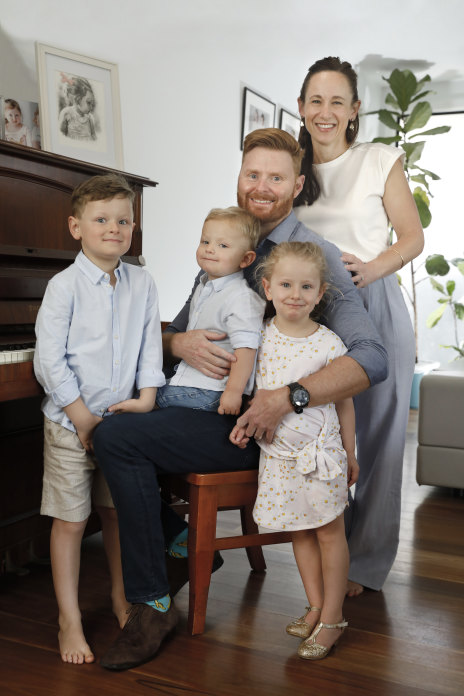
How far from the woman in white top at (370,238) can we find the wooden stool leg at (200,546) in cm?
57

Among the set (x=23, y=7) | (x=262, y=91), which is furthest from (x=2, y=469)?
(x=262, y=91)

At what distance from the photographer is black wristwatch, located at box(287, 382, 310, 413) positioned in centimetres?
176

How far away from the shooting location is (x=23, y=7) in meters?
2.84

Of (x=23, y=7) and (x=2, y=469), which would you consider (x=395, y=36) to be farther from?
(x=2, y=469)

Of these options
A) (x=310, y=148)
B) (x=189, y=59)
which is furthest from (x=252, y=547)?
(x=189, y=59)

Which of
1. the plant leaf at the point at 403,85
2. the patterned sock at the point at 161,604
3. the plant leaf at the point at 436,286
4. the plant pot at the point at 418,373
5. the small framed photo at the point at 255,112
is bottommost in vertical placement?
the plant pot at the point at 418,373

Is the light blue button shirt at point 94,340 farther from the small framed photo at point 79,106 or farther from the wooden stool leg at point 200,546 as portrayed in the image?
the small framed photo at point 79,106

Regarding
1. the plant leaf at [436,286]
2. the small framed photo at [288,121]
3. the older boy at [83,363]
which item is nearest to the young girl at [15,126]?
the older boy at [83,363]

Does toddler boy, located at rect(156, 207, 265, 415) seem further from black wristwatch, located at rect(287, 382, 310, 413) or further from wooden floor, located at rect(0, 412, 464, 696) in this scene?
wooden floor, located at rect(0, 412, 464, 696)

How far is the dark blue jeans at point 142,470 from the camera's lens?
5.61 feet

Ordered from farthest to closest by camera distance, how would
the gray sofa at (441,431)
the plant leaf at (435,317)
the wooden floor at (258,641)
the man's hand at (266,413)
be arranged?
the plant leaf at (435,317), the gray sofa at (441,431), the man's hand at (266,413), the wooden floor at (258,641)

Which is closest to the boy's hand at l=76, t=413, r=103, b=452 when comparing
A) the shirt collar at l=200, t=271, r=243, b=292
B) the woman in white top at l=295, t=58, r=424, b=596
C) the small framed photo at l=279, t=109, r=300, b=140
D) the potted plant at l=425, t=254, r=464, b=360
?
the shirt collar at l=200, t=271, r=243, b=292

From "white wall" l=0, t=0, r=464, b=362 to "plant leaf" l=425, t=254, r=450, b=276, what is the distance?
1687 mm

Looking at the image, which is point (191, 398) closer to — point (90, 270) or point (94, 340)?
point (94, 340)
